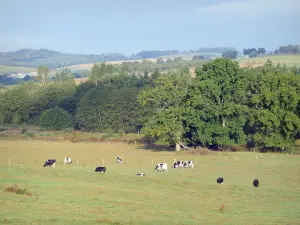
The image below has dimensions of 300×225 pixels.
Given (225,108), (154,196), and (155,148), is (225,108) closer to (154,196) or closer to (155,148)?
(155,148)

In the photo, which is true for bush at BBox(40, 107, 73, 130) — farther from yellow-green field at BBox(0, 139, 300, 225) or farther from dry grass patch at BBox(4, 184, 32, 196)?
dry grass patch at BBox(4, 184, 32, 196)

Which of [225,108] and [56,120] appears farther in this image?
[56,120]

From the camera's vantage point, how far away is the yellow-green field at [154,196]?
2617 cm

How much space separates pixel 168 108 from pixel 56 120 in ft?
122

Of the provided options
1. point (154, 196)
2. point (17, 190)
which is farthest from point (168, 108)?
point (17, 190)

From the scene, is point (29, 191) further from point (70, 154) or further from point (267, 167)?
point (70, 154)

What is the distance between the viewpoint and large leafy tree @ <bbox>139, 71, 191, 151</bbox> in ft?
237

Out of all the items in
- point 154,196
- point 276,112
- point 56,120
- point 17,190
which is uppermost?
point 17,190

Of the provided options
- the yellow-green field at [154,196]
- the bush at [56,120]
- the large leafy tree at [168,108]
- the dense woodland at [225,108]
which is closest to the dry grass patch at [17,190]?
the yellow-green field at [154,196]

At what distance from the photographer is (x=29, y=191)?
102 feet

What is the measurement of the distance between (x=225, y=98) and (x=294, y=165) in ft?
65.0

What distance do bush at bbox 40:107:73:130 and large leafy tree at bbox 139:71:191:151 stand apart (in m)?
31.9

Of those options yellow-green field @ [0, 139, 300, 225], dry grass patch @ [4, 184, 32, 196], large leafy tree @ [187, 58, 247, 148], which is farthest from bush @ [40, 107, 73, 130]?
dry grass patch @ [4, 184, 32, 196]

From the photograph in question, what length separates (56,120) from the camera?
107062 millimetres
